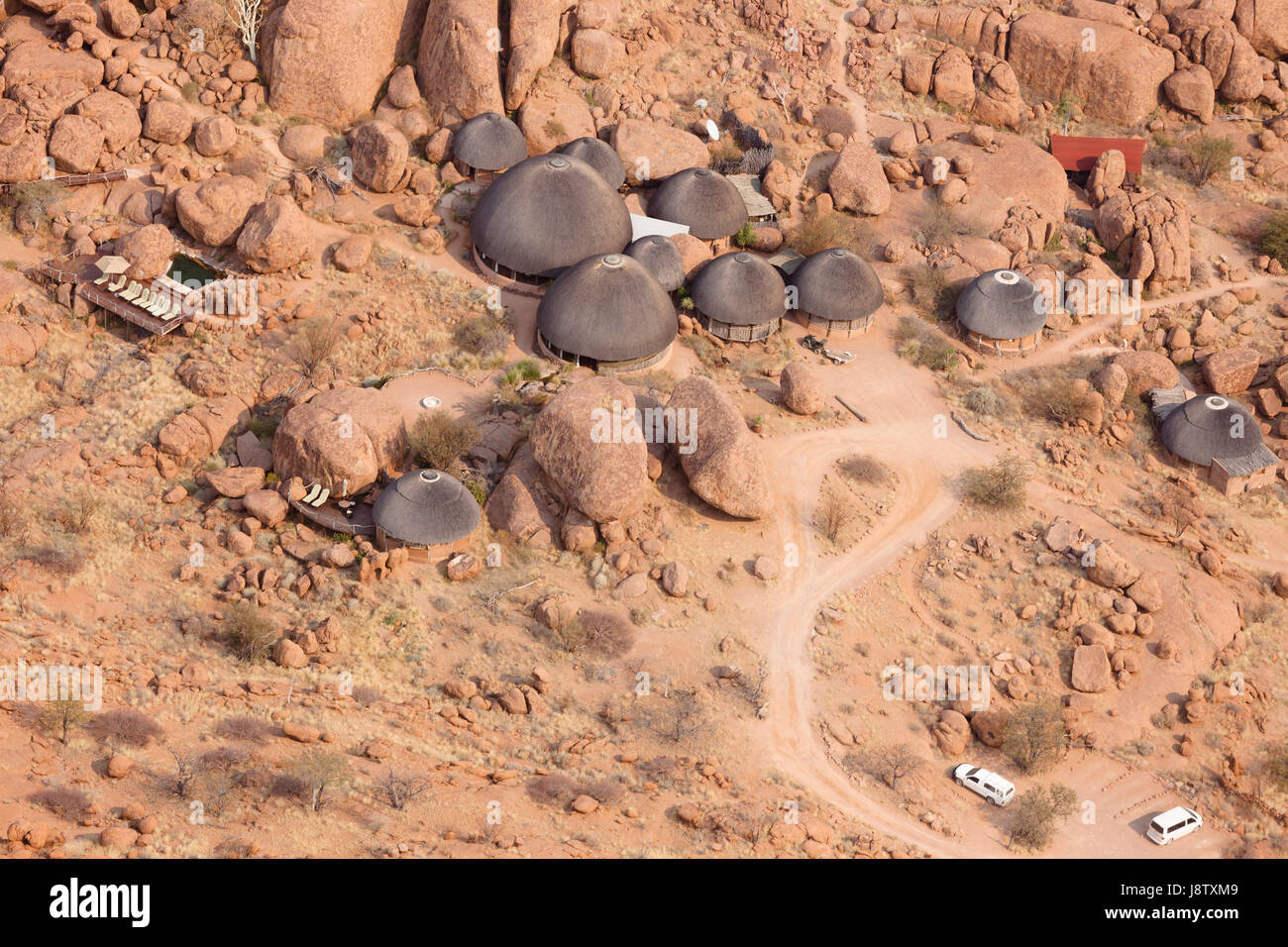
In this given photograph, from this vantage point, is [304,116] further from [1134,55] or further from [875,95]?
[1134,55]

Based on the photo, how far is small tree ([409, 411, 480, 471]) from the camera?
49.3 meters

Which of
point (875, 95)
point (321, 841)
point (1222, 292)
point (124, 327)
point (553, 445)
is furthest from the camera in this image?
point (875, 95)

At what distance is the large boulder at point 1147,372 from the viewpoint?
189ft

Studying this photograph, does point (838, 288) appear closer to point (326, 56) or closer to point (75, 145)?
point (326, 56)

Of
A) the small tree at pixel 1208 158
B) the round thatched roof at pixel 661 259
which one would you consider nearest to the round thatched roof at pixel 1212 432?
the small tree at pixel 1208 158

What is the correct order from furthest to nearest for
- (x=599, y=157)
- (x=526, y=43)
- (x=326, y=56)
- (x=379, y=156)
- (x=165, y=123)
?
(x=526, y=43) < (x=326, y=56) < (x=599, y=157) < (x=379, y=156) < (x=165, y=123)

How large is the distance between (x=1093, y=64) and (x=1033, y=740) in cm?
4119

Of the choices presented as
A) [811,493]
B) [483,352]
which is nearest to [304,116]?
[483,352]

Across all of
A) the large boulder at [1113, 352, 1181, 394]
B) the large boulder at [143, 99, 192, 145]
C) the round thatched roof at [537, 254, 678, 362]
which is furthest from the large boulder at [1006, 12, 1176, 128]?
the large boulder at [143, 99, 192, 145]

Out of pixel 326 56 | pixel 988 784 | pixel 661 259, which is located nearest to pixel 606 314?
pixel 661 259

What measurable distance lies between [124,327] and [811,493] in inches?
1042

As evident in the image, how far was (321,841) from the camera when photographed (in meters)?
34.7

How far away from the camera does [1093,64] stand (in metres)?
71.2

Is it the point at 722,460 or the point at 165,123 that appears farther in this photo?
the point at 165,123
